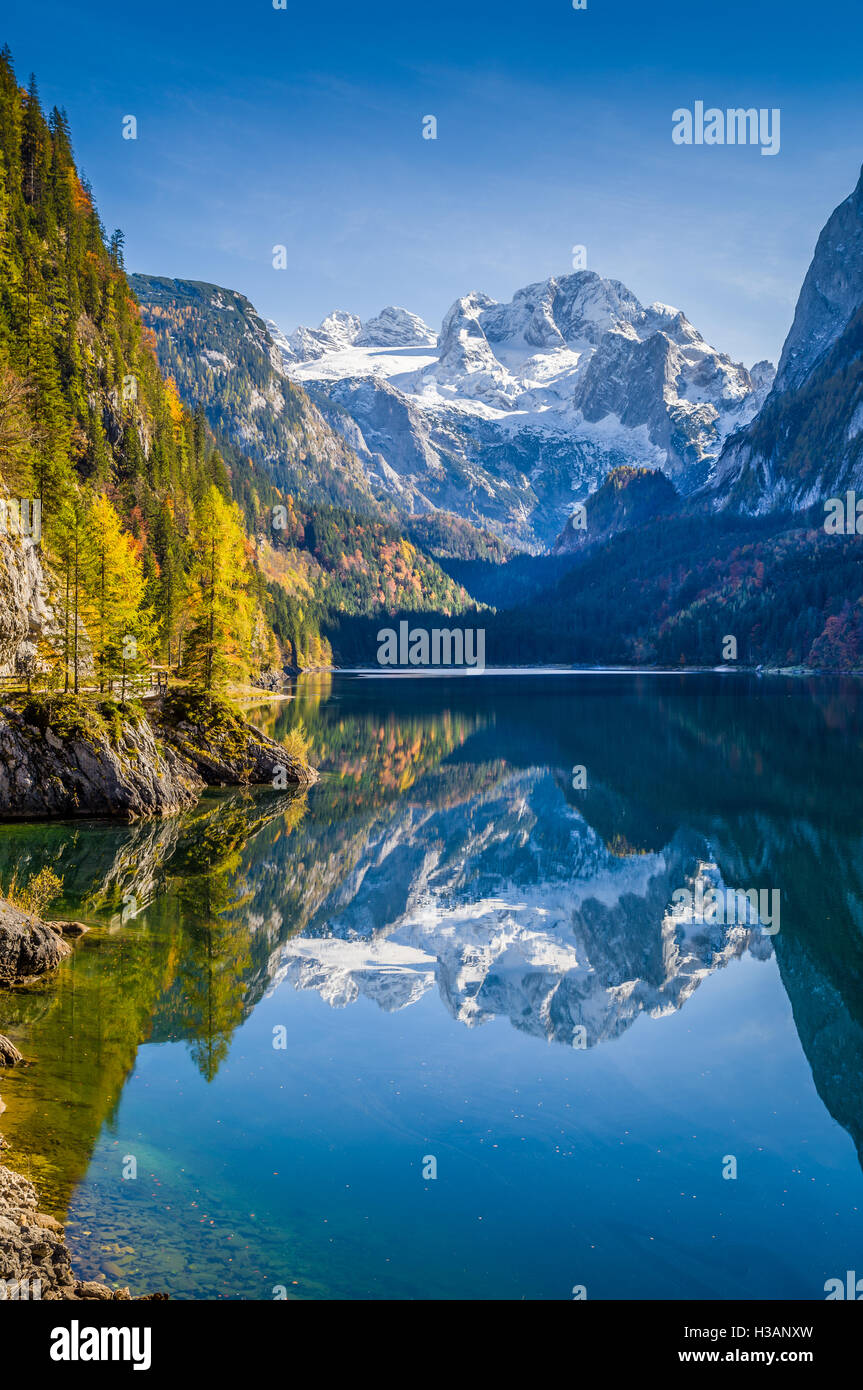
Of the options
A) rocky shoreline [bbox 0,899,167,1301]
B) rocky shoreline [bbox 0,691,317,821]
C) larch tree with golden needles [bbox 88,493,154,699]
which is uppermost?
larch tree with golden needles [bbox 88,493,154,699]

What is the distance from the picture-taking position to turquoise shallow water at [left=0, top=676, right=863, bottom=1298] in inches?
517

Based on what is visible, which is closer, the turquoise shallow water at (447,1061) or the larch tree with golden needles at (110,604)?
the turquoise shallow water at (447,1061)

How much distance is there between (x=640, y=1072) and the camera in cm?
1945

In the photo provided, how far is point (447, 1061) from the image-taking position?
65.0ft

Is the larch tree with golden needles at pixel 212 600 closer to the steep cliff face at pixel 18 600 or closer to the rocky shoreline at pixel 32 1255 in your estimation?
the steep cliff face at pixel 18 600

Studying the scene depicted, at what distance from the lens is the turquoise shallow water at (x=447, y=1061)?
43.1 ft

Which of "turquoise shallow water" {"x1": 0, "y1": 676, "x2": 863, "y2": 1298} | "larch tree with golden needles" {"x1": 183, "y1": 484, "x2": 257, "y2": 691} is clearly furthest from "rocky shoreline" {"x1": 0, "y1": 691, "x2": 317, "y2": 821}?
"larch tree with golden needles" {"x1": 183, "y1": 484, "x2": 257, "y2": 691}

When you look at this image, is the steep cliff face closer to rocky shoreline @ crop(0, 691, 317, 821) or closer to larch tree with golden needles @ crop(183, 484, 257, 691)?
larch tree with golden needles @ crop(183, 484, 257, 691)

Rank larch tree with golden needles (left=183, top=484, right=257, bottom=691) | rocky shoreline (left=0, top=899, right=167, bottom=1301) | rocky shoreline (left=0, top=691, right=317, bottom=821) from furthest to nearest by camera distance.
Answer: larch tree with golden needles (left=183, top=484, right=257, bottom=691) → rocky shoreline (left=0, top=691, right=317, bottom=821) → rocky shoreline (left=0, top=899, right=167, bottom=1301)

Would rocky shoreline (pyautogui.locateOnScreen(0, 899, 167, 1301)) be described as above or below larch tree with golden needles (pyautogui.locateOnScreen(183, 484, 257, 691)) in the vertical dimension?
below

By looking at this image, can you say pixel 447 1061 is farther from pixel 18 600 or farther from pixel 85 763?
pixel 18 600

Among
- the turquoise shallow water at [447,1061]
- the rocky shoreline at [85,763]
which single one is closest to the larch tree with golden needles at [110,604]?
the rocky shoreline at [85,763]

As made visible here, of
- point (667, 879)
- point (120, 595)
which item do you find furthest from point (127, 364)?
point (667, 879)
